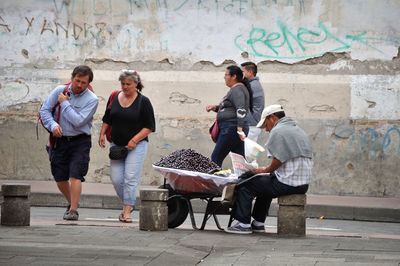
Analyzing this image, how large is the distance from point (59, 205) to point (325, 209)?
11.7ft

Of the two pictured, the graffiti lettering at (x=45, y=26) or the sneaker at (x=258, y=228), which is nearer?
the sneaker at (x=258, y=228)

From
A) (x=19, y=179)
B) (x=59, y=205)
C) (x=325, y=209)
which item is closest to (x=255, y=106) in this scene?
(x=325, y=209)

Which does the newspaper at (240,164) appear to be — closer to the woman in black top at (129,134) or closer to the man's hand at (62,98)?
the woman in black top at (129,134)

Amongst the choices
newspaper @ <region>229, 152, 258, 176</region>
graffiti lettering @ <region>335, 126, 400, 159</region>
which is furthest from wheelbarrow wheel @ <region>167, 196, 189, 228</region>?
graffiti lettering @ <region>335, 126, 400, 159</region>

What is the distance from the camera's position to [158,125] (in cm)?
1784

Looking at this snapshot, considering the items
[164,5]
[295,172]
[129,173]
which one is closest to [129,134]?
[129,173]

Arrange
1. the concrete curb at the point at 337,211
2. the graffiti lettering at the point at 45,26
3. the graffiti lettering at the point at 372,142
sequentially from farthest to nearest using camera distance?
1. the graffiti lettering at the point at 45,26
2. the graffiti lettering at the point at 372,142
3. the concrete curb at the point at 337,211

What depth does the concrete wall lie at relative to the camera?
682 inches

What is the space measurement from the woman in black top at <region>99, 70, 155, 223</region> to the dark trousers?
146 centimetres

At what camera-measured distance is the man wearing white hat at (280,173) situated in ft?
37.8

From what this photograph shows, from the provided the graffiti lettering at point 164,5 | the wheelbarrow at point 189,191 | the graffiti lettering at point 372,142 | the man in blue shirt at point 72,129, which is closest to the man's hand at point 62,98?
the man in blue shirt at point 72,129

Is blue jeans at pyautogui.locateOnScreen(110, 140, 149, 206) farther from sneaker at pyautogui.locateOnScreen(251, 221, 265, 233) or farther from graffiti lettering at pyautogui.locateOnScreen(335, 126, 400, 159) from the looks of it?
graffiti lettering at pyautogui.locateOnScreen(335, 126, 400, 159)

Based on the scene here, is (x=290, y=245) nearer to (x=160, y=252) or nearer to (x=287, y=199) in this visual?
(x=287, y=199)

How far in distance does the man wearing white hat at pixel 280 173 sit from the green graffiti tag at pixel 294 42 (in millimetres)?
5937
